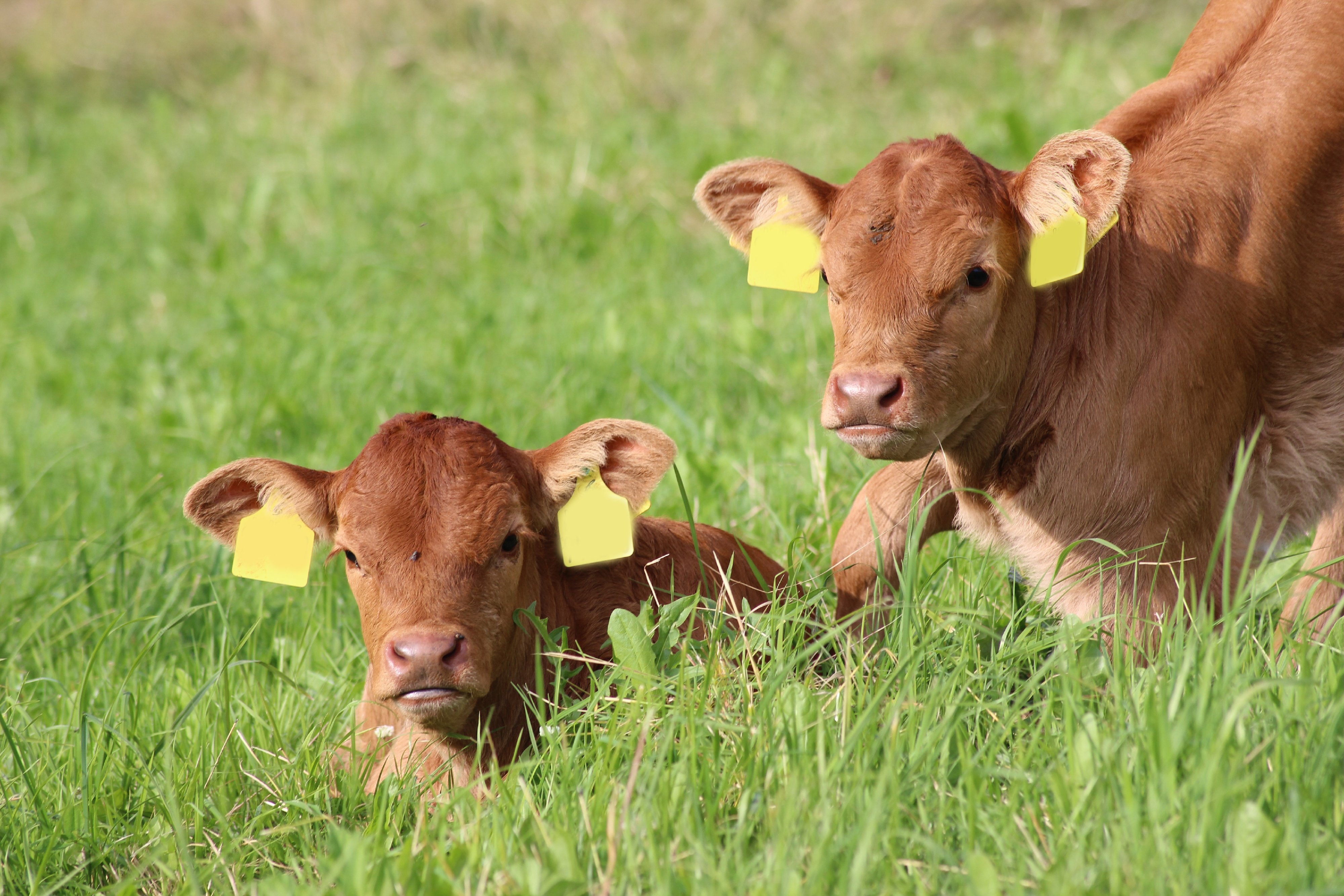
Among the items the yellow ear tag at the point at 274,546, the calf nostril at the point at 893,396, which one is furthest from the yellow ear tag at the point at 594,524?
the calf nostril at the point at 893,396

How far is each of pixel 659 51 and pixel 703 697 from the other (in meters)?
9.40

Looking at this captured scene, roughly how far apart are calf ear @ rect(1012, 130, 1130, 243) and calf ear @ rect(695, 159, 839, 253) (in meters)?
0.52

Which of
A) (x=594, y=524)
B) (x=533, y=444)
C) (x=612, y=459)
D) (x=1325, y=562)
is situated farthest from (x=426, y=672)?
(x=533, y=444)

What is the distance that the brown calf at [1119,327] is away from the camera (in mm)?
3312

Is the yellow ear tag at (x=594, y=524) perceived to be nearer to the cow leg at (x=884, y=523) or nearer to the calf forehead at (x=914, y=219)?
the cow leg at (x=884, y=523)

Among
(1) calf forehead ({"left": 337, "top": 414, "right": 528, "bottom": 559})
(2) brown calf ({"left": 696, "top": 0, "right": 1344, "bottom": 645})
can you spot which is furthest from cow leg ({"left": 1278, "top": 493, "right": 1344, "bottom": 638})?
(1) calf forehead ({"left": 337, "top": 414, "right": 528, "bottom": 559})

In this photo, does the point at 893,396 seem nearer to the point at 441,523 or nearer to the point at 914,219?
the point at 914,219

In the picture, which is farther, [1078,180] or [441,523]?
[1078,180]

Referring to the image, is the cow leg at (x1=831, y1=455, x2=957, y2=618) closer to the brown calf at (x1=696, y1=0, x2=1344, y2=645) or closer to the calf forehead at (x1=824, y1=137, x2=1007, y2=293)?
the brown calf at (x1=696, y1=0, x2=1344, y2=645)

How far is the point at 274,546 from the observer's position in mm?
3598

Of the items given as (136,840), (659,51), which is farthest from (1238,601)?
(659,51)

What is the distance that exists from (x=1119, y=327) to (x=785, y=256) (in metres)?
0.90

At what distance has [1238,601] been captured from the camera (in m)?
2.62

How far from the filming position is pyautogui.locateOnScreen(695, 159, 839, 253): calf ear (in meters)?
3.65
